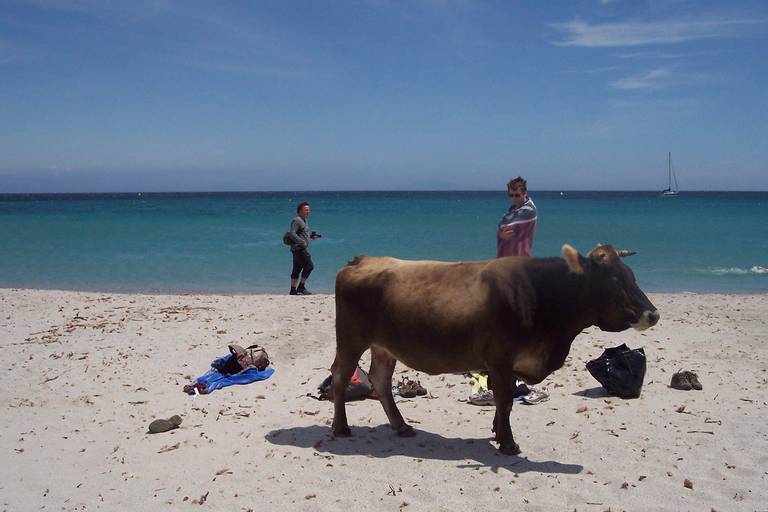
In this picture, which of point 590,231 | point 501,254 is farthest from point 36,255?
point 590,231

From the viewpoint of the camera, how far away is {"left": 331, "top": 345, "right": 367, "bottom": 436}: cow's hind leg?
22.2ft

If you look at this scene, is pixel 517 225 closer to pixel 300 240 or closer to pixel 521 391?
pixel 521 391

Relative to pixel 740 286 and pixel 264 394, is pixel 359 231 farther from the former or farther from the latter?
pixel 264 394

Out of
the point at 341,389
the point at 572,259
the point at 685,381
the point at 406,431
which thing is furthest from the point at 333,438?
the point at 685,381

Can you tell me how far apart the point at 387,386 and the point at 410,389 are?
1357mm

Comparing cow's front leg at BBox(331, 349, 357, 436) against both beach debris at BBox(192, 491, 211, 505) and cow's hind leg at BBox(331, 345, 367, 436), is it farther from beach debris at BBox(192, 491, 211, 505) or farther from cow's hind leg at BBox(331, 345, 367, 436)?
beach debris at BBox(192, 491, 211, 505)

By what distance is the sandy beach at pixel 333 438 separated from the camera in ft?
18.1

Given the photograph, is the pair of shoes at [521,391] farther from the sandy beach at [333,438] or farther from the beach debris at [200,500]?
the beach debris at [200,500]

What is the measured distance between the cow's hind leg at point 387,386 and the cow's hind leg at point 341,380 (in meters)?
0.29

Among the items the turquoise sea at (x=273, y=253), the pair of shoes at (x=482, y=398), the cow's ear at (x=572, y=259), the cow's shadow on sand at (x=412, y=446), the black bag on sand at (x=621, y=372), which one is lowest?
the turquoise sea at (x=273, y=253)

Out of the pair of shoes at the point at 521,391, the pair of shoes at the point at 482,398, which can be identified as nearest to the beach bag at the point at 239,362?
the pair of shoes at the point at 482,398

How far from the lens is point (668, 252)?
3234 centimetres

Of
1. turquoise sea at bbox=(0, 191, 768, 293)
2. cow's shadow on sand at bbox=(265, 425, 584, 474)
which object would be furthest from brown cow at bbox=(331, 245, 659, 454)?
turquoise sea at bbox=(0, 191, 768, 293)

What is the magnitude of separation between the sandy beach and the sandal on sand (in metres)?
0.08
